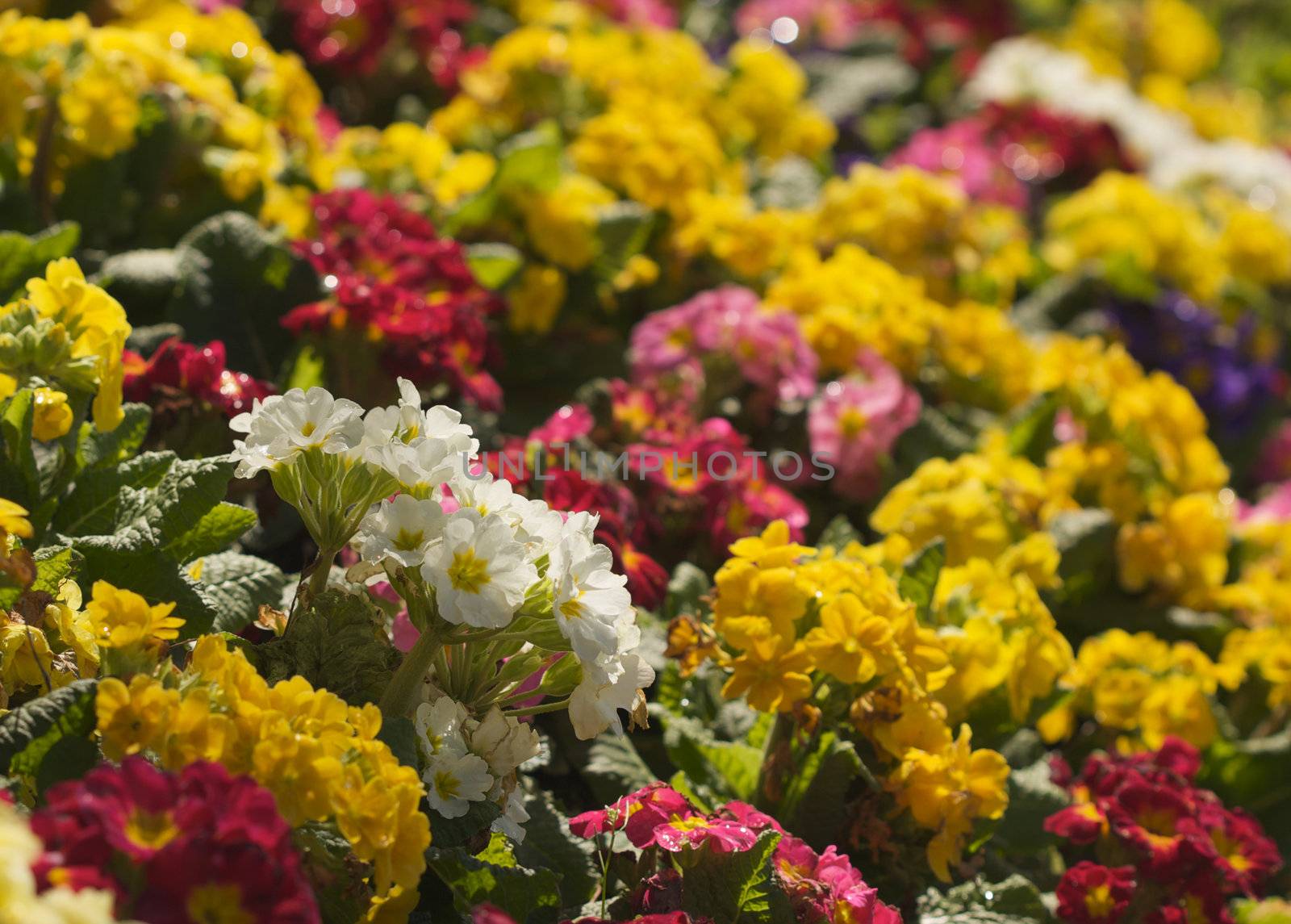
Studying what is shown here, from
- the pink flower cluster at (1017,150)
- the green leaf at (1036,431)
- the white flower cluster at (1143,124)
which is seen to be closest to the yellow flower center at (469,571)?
the green leaf at (1036,431)

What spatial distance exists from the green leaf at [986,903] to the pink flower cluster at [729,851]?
31cm

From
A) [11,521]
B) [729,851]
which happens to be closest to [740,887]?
[729,851]

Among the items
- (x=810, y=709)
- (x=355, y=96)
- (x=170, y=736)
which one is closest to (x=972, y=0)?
(x=355, y=96)

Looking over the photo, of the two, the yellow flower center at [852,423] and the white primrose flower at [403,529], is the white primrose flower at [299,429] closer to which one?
the white primrose flower at [403,529]

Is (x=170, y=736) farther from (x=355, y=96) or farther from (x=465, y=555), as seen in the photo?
(x=355, y=96)

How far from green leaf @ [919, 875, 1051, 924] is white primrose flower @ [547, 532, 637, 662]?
0.70 metres

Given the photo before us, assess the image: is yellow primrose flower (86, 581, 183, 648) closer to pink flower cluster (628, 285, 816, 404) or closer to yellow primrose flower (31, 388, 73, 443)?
yellow primrose flower (31, 388, 73, 443)

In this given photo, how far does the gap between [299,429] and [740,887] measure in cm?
65

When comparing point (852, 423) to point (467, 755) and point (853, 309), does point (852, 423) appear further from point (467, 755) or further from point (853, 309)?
point (467, 755)

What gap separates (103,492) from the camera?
154cm

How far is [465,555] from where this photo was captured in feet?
3.87

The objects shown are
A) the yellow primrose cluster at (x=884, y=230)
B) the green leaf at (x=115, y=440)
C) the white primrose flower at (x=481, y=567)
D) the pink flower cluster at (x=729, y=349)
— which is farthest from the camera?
the yellow primrose cluster at (x=884, y=230)

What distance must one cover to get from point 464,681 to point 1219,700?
1.73 m

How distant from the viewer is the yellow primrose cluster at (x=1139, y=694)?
2.11m
